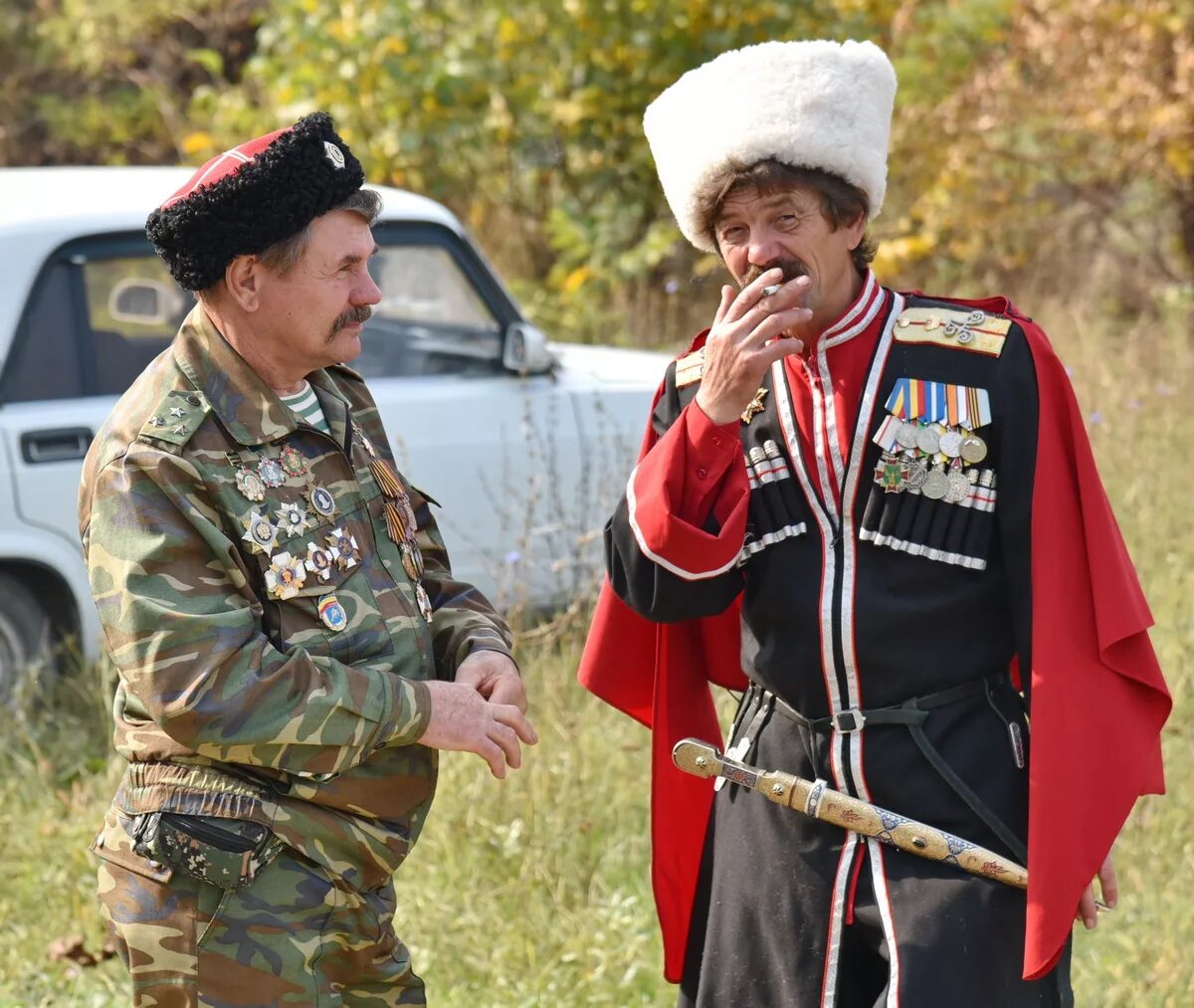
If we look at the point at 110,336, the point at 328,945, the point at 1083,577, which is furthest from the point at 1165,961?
the point at 110,336

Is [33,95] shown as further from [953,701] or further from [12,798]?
[953,701]

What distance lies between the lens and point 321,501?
7.94 feet

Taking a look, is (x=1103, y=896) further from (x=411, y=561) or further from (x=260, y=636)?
(x=260, y=636)

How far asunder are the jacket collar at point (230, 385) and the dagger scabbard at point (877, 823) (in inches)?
36.1

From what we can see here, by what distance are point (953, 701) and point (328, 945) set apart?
3.35 ft

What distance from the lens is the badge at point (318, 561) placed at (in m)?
2.35

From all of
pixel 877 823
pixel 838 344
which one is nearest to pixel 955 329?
pixel 838 344

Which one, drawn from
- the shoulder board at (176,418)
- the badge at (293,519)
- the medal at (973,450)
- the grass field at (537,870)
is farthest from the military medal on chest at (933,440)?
the grass field at (537,870)

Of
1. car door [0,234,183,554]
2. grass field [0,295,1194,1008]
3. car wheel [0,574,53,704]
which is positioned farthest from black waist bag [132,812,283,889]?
car wheel [0,574,53,704]

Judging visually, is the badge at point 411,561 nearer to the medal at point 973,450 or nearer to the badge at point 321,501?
the badge at point 321,501

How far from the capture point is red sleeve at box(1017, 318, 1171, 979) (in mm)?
2363

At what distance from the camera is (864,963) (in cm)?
254

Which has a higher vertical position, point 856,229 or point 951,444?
point 856,229

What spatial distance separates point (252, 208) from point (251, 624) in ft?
1.94
